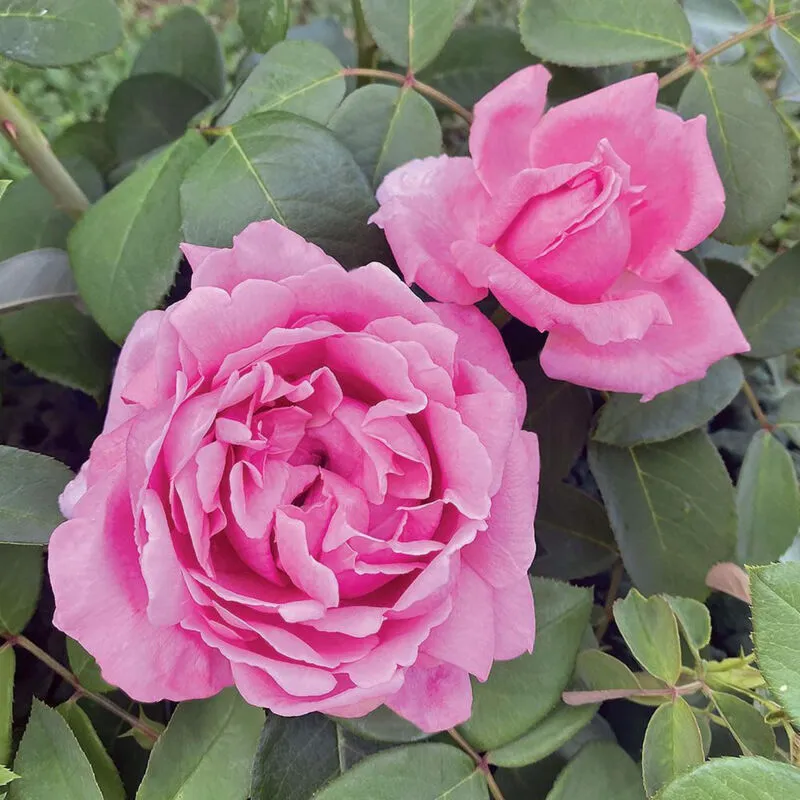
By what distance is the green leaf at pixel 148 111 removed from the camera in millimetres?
702

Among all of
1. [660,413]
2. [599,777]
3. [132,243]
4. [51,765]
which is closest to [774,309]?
[660,413]

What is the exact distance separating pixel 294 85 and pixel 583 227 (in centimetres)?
24

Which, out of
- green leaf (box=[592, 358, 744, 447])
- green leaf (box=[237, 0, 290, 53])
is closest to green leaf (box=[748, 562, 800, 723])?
green leaf (box=[592, 358, 744, 447])

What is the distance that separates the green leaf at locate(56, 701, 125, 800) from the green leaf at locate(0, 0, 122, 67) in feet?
1.30

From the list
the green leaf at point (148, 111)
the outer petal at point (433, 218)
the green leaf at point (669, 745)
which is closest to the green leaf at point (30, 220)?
the green leaf at point (148, 111)

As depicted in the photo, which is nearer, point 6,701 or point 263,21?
point 6,701

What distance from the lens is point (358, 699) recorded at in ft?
1.03

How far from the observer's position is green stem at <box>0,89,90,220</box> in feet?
1.69

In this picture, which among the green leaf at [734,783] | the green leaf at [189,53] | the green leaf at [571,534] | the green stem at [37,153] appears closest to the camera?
the green leaf at [734,783]

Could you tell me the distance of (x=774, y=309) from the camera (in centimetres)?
60

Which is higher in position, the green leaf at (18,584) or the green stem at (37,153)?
the green stem at (37,153)

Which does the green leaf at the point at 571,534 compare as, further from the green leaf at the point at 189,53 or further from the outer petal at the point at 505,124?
the green leaf at the point at 189,53

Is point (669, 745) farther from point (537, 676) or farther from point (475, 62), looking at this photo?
point (475, 62)

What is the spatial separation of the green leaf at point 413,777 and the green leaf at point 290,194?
0.92ft
